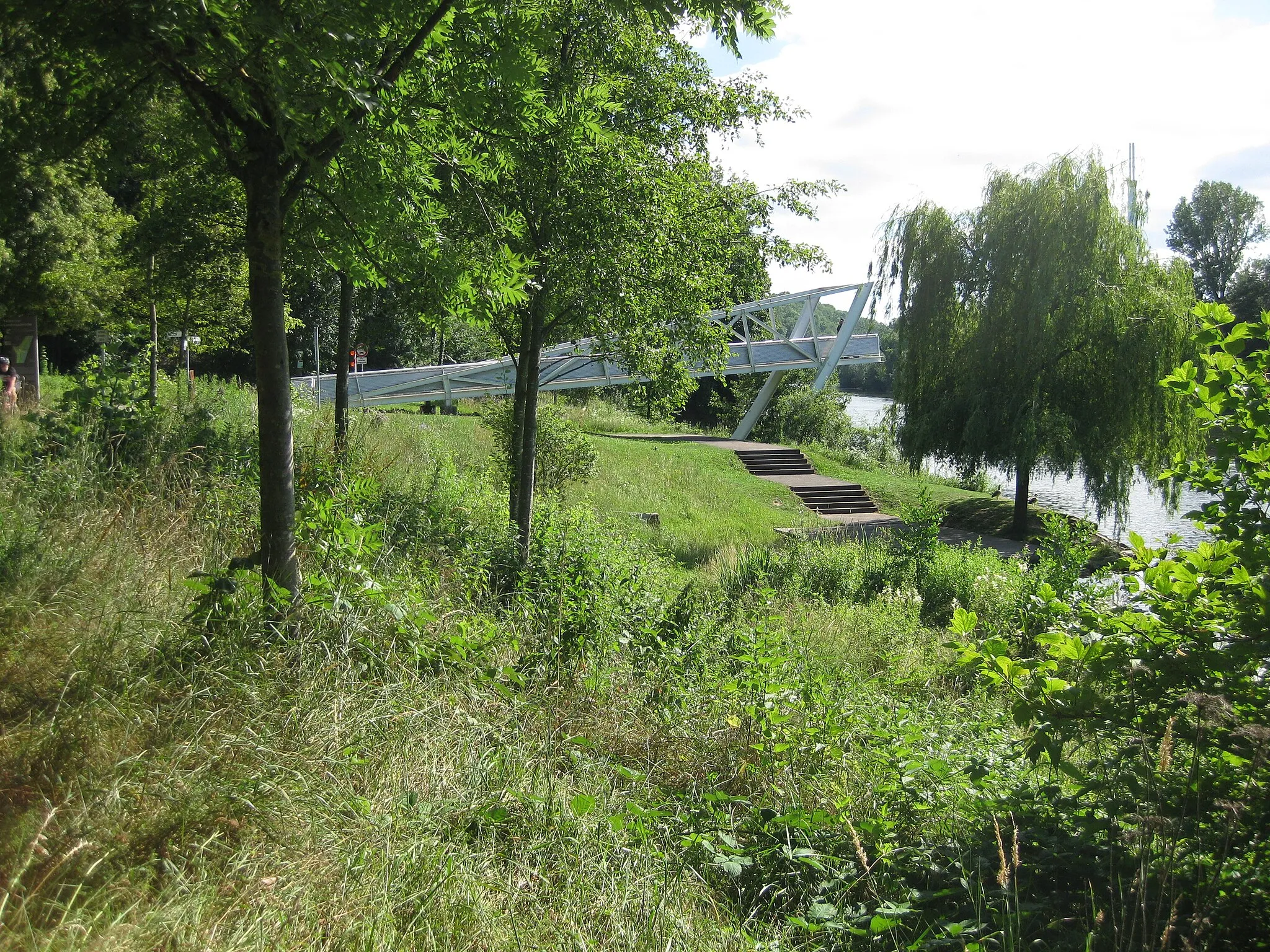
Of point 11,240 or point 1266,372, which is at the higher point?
point 11,240

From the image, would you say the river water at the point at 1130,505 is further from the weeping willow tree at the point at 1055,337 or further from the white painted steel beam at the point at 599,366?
the white painted steel beam at the point at 599,366

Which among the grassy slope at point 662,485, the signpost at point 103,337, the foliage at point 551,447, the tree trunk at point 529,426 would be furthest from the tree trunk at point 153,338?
the foliage at point 551,447

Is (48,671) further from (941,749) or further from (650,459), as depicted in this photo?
(650,459)

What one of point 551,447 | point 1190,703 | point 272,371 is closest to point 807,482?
point 551,447

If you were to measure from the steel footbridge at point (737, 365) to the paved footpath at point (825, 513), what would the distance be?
201 cm

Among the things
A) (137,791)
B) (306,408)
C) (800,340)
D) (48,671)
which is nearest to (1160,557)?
(137,791)

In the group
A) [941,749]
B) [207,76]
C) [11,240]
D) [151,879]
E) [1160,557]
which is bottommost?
[941,749]

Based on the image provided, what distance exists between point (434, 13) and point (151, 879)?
3568 mm

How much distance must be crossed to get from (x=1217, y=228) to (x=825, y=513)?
40.7 meters

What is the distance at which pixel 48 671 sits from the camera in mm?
3344

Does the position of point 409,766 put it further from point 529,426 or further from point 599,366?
point 599,366

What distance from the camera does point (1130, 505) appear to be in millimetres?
22281

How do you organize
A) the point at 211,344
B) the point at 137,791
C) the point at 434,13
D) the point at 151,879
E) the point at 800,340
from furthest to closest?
the point at 800,340 < the point at 211,344 < the point at 434,13 < the point at 137,791 < the point at 151,879

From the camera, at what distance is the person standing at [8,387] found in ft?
33.1
